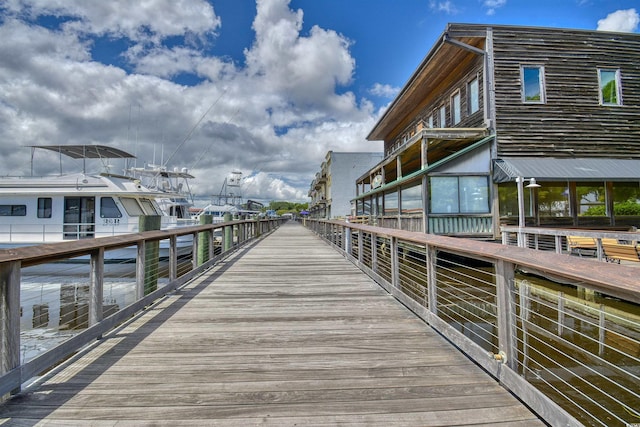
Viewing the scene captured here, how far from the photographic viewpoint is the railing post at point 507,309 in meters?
2.19

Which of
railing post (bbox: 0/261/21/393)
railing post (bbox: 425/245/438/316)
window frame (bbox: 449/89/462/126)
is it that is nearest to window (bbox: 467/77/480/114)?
window frame (bbox: 449/89/462/126)

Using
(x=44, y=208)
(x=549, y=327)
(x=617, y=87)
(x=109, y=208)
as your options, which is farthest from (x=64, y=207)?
(x=617, y=87)

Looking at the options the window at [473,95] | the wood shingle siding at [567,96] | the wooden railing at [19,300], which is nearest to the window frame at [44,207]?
the wooden railing at [19,300]

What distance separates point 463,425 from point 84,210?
1543 centimetres

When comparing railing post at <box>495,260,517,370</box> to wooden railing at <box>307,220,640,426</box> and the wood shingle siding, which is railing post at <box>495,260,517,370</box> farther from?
the wood shingle siding

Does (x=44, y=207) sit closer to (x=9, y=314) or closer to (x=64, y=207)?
(x=64, y=207)

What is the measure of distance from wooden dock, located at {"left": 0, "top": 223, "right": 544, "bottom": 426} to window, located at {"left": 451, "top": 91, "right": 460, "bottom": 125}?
1256 centimetres

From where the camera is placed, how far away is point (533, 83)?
40.3ft

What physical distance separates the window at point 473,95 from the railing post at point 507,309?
40.9ft

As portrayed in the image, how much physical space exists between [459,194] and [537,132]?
394 cm

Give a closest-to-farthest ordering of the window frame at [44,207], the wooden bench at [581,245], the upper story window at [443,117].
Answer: the wooden bench at [581,245] < the window frame at [44,207] < the upper story window at [443,117]

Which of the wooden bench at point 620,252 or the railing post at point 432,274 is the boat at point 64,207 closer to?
the railing post at point 432,274

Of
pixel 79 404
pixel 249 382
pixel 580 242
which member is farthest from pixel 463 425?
pixel 580 242

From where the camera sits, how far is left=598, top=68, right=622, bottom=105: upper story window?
12469mm
